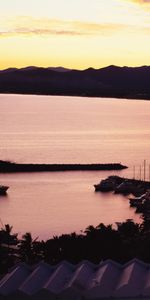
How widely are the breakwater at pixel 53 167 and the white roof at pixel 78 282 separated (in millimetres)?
29826

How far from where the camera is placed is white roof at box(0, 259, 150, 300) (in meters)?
8.85

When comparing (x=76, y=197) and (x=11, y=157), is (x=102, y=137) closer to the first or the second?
(x=11, y=157)

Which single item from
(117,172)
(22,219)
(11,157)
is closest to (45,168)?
(117,172)

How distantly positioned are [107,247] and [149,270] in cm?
270

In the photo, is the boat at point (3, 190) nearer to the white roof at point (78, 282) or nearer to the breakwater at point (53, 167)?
the breakwater at point (53, 167)

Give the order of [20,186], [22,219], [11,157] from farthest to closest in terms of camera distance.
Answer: [11,157] → [20,186] → [22,219]

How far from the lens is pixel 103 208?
2777 centimetres

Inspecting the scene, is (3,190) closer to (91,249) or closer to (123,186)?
(123,186)

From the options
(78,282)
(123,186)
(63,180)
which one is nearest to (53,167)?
(63,180)

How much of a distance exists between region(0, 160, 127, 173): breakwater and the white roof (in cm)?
2983

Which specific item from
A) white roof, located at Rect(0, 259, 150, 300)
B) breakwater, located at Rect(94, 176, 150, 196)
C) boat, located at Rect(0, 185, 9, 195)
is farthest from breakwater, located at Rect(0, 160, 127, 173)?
white roof, located at Rect(0, 259, 150, 300)

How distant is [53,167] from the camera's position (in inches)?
1592

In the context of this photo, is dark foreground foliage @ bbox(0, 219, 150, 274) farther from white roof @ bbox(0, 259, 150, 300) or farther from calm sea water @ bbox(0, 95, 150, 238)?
calm sea water @ bbox(0, 95, 150, 238)

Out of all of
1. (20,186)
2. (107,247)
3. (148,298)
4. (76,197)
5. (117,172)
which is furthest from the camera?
(117,172)
